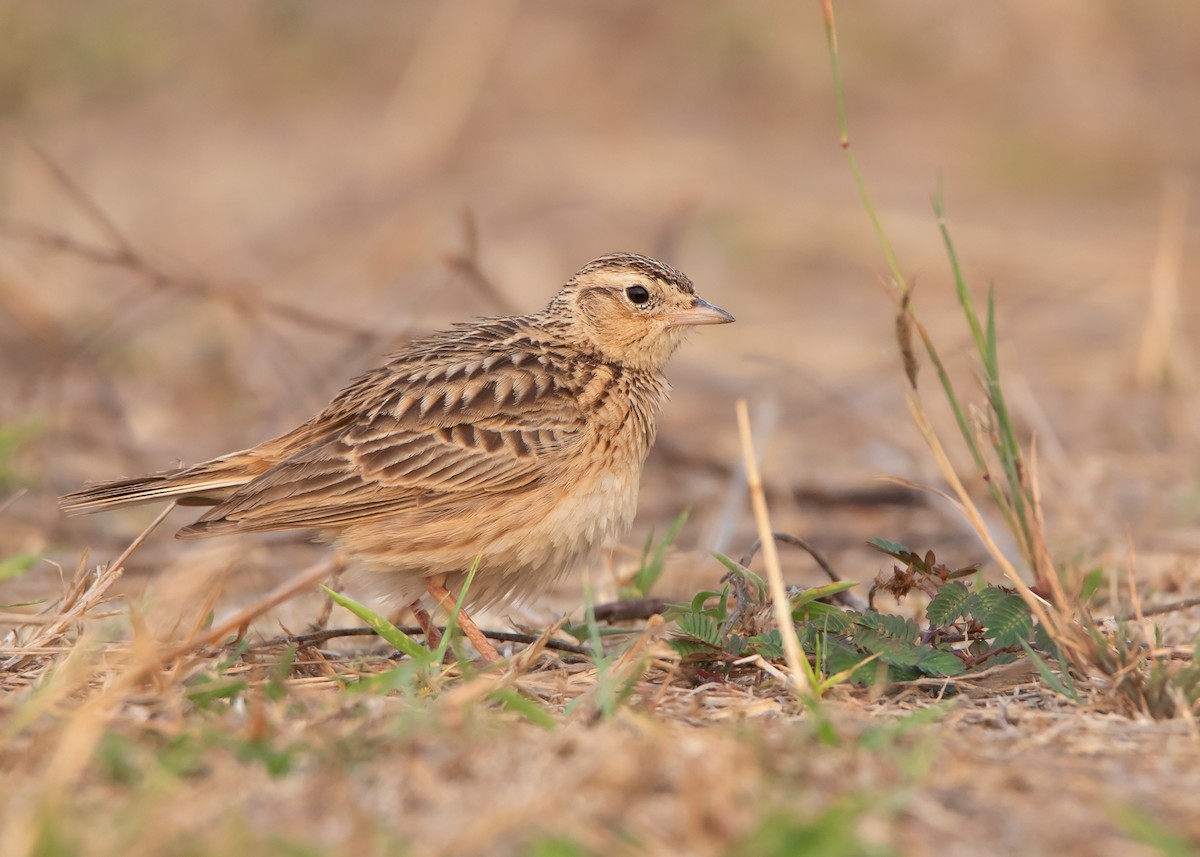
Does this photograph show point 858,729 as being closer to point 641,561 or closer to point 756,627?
point 756,627

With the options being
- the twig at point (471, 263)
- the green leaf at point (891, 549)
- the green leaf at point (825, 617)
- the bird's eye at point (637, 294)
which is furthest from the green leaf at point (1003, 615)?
the twig at point (471, 263)

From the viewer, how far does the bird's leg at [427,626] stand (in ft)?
17.3

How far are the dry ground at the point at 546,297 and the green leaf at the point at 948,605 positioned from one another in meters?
0.25

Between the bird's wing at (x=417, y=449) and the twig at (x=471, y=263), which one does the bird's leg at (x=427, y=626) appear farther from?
the twig at (x=471, y=263)

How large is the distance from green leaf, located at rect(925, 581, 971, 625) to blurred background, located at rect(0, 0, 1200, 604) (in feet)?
3.47

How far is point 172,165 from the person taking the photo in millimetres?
16406

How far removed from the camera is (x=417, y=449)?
5.41 meters

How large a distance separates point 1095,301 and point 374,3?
38.5 feet

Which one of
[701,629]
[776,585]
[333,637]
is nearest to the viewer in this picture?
[776,585]

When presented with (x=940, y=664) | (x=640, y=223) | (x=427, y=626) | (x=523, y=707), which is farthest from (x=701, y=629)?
(x=640, y=223)

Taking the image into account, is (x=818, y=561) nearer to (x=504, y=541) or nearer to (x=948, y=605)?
(x=948, y=605)

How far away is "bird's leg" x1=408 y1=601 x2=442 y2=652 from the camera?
528 centimetres

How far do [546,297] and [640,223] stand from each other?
126 inches

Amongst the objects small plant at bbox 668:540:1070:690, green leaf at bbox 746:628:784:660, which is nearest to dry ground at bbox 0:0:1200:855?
small plant at bbox 668:540:1070:690
